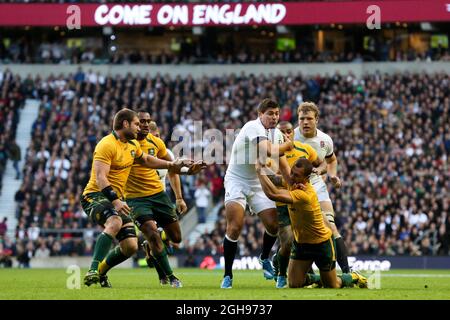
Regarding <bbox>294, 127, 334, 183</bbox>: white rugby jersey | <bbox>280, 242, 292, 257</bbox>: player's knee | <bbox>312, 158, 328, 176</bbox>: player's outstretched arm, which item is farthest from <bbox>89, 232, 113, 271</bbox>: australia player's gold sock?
<bbox>294, 127, 334, 183</bbox>: white rugby jersey

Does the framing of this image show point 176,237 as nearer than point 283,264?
No

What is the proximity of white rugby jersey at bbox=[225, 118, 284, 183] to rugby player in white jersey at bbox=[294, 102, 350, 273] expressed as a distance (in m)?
1.20

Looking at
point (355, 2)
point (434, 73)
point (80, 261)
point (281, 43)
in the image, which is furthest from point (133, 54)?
point (80, 261)

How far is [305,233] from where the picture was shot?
15273 mm

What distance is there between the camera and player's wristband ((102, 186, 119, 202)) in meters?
15.6

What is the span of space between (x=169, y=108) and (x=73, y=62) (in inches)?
326

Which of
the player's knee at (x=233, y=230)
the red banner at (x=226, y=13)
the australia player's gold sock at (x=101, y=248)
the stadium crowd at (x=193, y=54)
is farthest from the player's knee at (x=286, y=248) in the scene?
the stadium crowd at (x=193, y=54)

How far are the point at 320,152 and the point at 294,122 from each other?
24784mm

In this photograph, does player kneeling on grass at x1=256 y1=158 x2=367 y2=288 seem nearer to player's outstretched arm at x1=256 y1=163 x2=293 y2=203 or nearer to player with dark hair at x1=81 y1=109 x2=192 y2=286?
player's outstretched arm at x1=256 y1=163 x2=293 y2=203

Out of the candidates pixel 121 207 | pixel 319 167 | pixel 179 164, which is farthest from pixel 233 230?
pixel 319 167

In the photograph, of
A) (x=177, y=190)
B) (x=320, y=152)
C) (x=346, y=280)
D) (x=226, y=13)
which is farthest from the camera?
(x=226, y=13)

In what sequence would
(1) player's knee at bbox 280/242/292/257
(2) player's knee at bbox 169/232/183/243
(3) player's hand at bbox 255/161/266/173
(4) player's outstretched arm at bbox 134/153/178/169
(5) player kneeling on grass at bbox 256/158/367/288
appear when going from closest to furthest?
(5) player kneeling on grass at bbox 256/158/367/288 → (3) player's hand at bbox 255/161/266/173 → (1) player's knee at bbox 280/242/292/257 → (4) player's outstretched arm at bbox 134/153/178/169 → (2) player's knee at bbox 169/232/183/243

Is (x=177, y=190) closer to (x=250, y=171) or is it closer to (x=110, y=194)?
(x=250, y=171)

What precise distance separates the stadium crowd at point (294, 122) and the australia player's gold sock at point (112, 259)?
17504 millimetres
